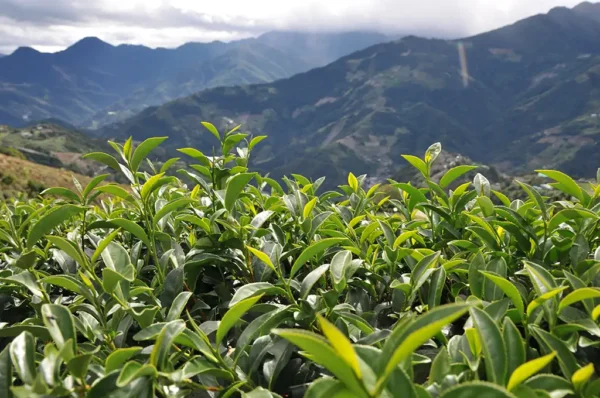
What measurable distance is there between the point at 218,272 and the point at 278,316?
0.81 metres

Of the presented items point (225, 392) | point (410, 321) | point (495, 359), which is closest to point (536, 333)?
point (495, 359)

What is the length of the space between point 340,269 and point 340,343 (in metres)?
1.00

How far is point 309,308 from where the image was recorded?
1.60 meters

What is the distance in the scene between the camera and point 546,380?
3.58ft

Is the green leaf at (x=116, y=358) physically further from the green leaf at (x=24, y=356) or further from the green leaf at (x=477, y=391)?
the green leaf at (x=477, y=391)

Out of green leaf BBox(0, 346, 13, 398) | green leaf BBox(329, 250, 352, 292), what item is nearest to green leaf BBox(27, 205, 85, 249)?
green leaf BBox(0, 346, 13, 398)

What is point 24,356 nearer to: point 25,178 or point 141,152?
point 141,152

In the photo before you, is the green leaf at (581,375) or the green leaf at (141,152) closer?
the green leaf at (581,375)

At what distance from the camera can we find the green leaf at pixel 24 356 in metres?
1.12

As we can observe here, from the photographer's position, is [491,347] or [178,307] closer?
[491,347]

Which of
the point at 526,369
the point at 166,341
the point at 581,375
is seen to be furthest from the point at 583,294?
the point at 166,341

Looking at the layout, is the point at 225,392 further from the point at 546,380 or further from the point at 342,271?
the point at 546,380

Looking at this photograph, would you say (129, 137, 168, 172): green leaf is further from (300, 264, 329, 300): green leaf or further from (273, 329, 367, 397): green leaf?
(273, 329, 367, 397): green leaf

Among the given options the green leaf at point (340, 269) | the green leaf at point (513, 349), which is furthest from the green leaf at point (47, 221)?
the green leaf at point (513, 349)
